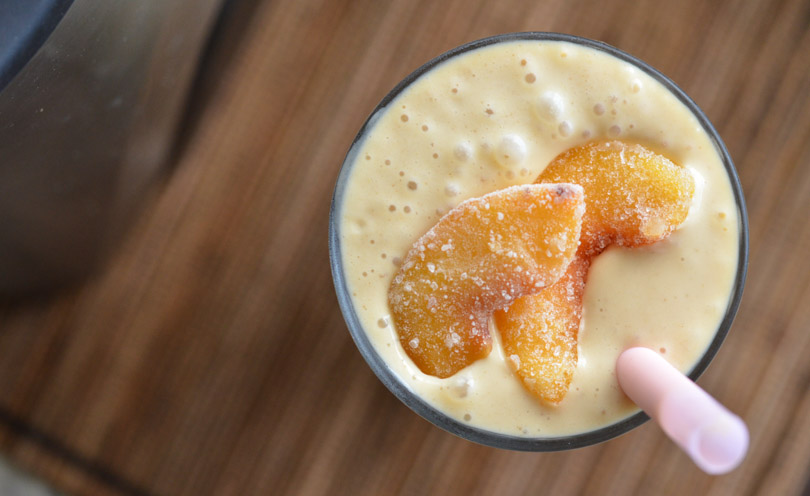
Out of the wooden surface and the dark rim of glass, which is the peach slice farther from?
the dark rim of glass

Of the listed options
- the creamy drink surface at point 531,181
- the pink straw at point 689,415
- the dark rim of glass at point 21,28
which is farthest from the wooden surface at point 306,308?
the dark rim of glass at point 21,28

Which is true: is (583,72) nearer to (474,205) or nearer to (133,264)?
(474,205)

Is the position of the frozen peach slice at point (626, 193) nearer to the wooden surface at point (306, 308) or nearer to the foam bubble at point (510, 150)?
the foam bubble at point (510, 150)

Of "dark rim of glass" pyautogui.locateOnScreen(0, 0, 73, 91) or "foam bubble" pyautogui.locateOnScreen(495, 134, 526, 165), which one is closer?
"dark rim of glass" pyautogui.locateOnScreen(0, 0, 73, 91)

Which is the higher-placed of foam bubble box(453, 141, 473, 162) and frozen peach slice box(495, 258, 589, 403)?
foam bubble box(453, 141, 473, 162)

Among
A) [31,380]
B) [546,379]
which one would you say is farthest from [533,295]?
[31,380]

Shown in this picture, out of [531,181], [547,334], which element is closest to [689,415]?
[547,334]

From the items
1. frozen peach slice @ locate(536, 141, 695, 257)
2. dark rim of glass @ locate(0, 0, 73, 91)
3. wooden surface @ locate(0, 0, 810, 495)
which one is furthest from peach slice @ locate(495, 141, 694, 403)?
dark rim of glass @ locate(0, 0, 73, 91)
